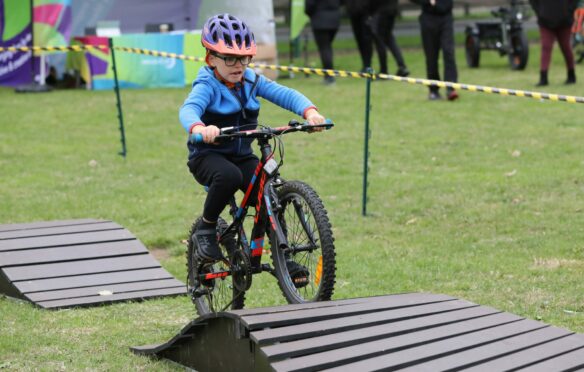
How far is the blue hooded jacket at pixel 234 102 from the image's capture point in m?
6.02

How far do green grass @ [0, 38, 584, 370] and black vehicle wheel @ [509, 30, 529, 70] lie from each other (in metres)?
1.31

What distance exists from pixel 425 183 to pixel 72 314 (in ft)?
17.1

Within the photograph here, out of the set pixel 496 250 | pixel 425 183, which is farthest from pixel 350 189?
pixel 496 250

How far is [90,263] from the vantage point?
773 cm

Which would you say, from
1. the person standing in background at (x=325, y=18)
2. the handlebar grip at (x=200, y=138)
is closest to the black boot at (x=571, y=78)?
the person standing in background at (x=325, y=18)

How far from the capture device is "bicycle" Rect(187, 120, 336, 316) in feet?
18.7

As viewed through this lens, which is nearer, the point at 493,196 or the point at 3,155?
the point at 493,196

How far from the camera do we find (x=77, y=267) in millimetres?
7680

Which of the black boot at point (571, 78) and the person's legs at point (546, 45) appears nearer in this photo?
the person's legs at point (546, 45)

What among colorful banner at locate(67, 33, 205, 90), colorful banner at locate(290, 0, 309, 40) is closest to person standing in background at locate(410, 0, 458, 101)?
colorful banner at locate(67, 33, 205, 90)

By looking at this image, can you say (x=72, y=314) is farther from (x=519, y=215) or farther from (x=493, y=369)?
(x=519, y=215)

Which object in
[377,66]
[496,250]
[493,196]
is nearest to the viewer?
[496,250]

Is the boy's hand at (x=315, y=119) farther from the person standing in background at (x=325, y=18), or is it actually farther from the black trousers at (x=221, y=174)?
the person standing in background at (x=325, y=18)

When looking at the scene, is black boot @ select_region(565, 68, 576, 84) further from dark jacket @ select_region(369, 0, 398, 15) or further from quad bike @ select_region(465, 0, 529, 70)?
dark jacket @ select_region(369, 0, 398, 15)
